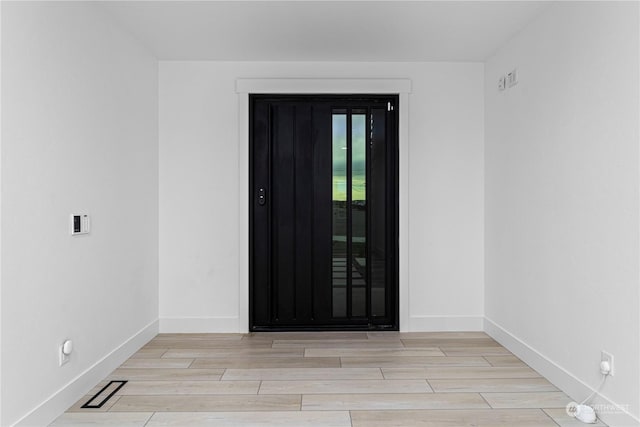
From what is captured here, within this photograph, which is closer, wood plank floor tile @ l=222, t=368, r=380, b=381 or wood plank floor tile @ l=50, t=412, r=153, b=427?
wood plank floor tile @ l=50, t=412, r=153, b=427

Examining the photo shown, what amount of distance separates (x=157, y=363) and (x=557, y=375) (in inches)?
95.8

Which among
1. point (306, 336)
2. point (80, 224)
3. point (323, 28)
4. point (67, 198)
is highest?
point (323, 28)

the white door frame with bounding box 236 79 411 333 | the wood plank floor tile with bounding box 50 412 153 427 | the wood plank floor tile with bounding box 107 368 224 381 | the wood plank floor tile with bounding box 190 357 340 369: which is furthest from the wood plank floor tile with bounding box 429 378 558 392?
the wood plank floor tile with bounding box 50 412 153 427

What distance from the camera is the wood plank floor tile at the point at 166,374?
2920mm

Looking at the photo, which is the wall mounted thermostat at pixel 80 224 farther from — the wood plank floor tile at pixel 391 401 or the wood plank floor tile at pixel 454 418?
the wood plank floor tile at pixel 454 418

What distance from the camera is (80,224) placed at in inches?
103

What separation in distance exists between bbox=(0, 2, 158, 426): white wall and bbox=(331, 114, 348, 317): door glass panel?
1485mm

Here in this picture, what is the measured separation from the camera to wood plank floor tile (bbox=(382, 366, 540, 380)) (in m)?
2.95

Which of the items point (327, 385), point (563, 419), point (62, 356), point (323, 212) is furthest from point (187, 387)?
point (563, 419)

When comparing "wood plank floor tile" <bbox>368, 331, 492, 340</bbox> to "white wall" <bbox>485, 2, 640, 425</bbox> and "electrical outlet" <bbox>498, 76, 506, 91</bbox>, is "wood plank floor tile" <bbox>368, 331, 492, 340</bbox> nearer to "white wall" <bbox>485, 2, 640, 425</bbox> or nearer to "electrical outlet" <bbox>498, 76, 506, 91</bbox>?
"white wall" <bbox>485, 2, 640, 425</bbox>

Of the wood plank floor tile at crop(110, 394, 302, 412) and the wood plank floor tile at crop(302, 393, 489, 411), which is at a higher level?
the wood plank floor tile at crop(302, 393, 489, 411)

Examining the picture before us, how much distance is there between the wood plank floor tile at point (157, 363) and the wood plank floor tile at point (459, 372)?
1.29 meters

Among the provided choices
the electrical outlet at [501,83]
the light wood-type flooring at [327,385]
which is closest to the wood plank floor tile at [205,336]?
the light wood-type flooring at [327,385]

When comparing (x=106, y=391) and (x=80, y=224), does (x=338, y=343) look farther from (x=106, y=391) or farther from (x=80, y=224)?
(x=80, y=224)
